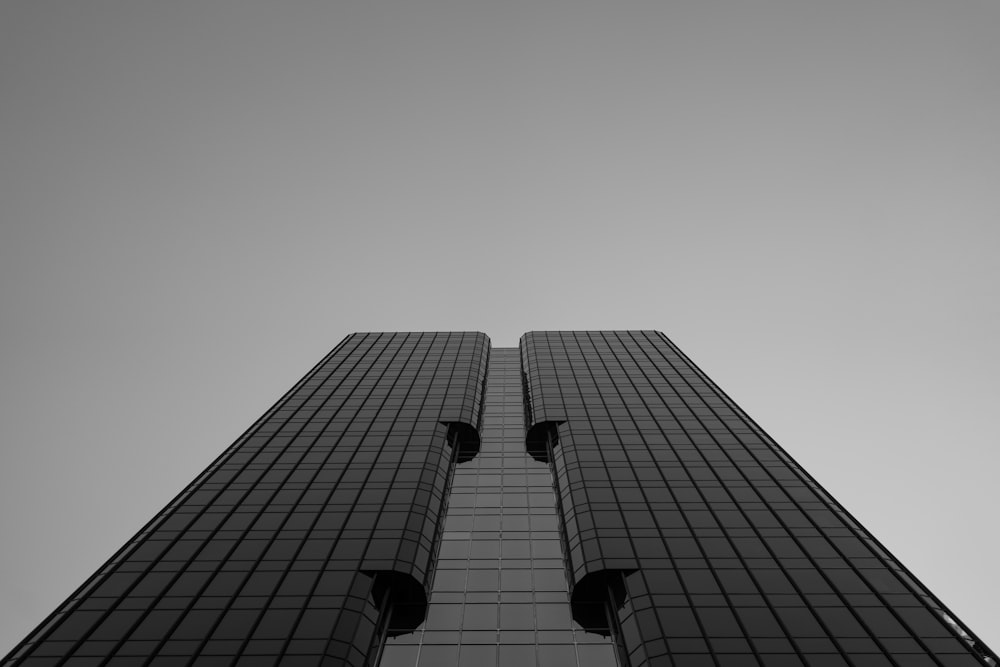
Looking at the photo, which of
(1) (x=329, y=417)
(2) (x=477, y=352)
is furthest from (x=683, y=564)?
(2) (x=477, y=352)

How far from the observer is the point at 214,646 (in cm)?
3428

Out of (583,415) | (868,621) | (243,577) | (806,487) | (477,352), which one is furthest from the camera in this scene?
(477,352)

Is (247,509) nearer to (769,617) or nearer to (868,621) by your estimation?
(769,617)

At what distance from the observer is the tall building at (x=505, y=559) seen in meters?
35.2

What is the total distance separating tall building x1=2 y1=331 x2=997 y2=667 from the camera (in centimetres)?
3516

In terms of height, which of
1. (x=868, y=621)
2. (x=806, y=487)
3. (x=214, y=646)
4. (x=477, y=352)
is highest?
(x=477, y=352)

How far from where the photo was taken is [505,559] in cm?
4894

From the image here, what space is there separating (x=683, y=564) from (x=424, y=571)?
16342 mm

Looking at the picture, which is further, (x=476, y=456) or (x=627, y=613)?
(x=476, y=456)

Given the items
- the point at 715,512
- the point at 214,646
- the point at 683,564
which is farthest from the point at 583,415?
the point at 214,646

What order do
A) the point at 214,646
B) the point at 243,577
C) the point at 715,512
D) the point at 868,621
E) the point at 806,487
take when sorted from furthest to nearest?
the point at 806,487, the point at 715,512, the point at 243,577, the point at 868,621, the point at 214,646

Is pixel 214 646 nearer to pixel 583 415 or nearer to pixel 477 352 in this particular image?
pixel 583 415

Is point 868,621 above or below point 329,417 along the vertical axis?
below

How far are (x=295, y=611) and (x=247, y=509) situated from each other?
14.1 m
